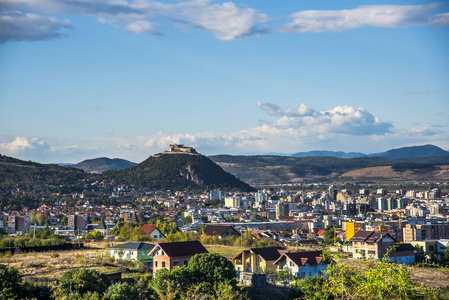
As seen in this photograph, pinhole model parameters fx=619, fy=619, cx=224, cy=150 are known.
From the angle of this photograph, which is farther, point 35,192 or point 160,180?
point 160,180

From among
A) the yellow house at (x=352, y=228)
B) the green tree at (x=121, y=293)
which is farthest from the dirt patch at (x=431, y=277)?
the green tree at (x=121, y=293)

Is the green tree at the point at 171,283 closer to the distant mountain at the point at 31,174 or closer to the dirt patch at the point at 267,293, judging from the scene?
the dirt patch at the point at 267,293

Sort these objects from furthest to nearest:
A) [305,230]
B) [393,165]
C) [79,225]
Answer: [393,165] < [305,230] < [79,225]

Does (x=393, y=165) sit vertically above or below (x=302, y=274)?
above

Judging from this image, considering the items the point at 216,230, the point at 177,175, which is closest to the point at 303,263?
the point at 216,230

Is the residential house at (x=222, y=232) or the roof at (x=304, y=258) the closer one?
the roof at (x=304, y=258)

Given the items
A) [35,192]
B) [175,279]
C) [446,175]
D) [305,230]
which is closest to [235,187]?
[35,192]

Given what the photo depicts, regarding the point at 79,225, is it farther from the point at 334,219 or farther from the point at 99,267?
the point at 99,267
